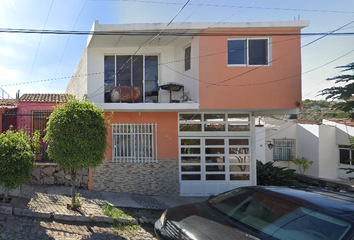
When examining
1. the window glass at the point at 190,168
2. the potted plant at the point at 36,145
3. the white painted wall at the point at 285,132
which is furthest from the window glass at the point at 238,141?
the potted plant at the point at 36,145

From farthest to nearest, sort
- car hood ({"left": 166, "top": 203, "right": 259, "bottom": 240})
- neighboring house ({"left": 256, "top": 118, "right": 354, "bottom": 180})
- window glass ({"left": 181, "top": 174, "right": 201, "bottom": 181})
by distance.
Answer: neighboring house ({"left": 256, "top": 118, "right": 354, "bottom": 180}), window glass ({"left": 181, "top": 174, "right": 201, "bottom": 181}), car hood ({"left": 166, "top": 203, "right": 259, "bottom": 240})

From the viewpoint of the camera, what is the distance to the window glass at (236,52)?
8.17 meters

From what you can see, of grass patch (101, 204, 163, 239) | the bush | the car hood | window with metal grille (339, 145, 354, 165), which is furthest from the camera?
window with metal grille (339, 145, 354, 165)

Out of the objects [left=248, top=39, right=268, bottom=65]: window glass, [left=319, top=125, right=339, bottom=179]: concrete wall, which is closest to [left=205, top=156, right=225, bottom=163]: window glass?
[left=248, top=39, right=268, bottom=65]: window glass

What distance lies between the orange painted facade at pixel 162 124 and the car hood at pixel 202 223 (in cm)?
444

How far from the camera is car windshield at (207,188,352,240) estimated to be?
2.85 meters

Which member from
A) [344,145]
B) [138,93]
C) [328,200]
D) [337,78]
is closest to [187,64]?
[138,93]

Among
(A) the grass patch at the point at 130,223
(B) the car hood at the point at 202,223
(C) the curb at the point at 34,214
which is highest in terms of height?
(B) the car hood at the point at 202,223

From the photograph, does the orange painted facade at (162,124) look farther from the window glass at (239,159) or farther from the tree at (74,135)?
the tree at (74,135)

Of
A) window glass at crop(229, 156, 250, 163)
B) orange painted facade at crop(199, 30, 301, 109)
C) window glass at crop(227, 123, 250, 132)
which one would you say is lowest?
window glass at crop(229, 156, 250, 163)

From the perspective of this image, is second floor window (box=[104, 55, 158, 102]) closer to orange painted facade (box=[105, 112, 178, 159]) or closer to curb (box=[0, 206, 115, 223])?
orange painted facade (box=[105, 112, 178, 159])

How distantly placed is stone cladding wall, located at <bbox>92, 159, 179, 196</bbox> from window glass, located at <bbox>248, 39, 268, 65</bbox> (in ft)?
14.1

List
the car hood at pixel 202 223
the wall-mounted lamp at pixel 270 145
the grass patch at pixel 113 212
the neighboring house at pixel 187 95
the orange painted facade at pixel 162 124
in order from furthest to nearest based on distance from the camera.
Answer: the wall-mounted lamp at pixel 270 145 → the orange painted facade at pixel 162 124 → the neighboring house at pixel 187 95 → the grass patch at pixel 113 212 → the car hood at pixel 202 223

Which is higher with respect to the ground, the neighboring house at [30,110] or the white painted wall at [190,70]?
the white painted wall at [190,70]
